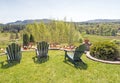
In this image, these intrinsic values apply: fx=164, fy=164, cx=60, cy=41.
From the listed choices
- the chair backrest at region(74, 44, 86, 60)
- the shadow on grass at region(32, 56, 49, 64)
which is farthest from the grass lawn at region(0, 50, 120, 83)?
the chair backrest at region(74, 44, 86, 60)

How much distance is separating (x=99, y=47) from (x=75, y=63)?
2038 mm

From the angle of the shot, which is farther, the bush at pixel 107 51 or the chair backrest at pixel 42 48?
the chair backrest at pixel 42 48

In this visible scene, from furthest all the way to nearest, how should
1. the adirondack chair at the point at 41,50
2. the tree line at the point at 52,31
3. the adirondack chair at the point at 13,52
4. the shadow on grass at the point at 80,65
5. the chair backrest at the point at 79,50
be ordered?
1. the tree line at the point at 52,31
2. the adirondack chair at the point at 41,50
3. the adirondack chair at the point at 13,52
4. the chair backrest at the point at 79,50
5. the shadow on grass at the point at 80,65

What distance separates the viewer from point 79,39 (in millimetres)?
38406

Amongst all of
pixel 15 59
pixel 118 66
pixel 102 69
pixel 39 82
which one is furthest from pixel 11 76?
pixel 118 66

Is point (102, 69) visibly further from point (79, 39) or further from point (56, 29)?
point (79, 39)

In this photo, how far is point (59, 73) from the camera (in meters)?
7.08

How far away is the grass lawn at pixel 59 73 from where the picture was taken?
6.46 meters

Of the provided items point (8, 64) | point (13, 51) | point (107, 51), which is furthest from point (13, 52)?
point (107, 51)

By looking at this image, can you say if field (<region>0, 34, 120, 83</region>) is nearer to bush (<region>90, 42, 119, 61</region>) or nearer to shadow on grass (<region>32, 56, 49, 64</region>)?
shadow on grass (<region>32, 56, 49, 64</region>)

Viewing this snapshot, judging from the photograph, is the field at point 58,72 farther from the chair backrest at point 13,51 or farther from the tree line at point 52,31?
the tree line at point 52,31

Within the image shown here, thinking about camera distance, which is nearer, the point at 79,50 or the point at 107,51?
the point at 79,50

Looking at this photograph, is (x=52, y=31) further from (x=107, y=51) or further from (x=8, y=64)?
(x=8, y=64)

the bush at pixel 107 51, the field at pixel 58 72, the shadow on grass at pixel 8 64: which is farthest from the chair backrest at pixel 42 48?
the bush at pixel 107 51
